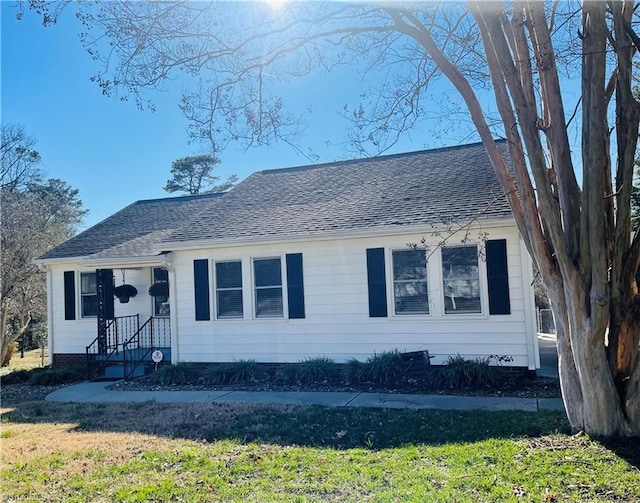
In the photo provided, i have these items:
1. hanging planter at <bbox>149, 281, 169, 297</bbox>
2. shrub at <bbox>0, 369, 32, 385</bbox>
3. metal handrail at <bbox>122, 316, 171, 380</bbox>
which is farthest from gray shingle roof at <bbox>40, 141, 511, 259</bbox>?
shrub at <bbox>0, 369, 32, 385</bbox>

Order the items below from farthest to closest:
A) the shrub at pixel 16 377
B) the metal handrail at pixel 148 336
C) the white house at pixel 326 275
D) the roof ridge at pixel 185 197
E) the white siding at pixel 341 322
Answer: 1. the roof ridge at pixel 185 197
2. the metal handrail at pixel 148 336
3. the shrub at pixel 16 377
4. the white house at pixel 326 275
5. the white siding at pixel 341 322

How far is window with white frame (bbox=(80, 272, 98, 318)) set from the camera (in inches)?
519

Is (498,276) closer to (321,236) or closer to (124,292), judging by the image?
(321,236)

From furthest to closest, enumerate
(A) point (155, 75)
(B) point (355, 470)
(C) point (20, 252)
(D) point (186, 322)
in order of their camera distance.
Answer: (C) point (20, 252) < (D) point (186, 322) < (A) point (155, 75) < (B) point (355, 470)

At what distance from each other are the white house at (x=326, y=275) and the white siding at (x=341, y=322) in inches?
0.9

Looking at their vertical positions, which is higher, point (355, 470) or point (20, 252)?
point (20, 252)

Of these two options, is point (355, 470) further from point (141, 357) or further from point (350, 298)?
point (141, 357)

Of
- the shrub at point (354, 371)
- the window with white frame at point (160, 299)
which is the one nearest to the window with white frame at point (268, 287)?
the shrub at point (354, 371)

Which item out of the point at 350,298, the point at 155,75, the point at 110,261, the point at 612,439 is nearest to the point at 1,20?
the point at 155,75

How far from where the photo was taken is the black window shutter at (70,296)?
43.2 feet

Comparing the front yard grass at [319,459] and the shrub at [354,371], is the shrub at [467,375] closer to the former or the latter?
the shrub at [354,371]

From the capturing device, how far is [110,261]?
11773mm

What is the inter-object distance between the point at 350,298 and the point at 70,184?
33842mm

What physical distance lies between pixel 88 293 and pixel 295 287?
656 cm
